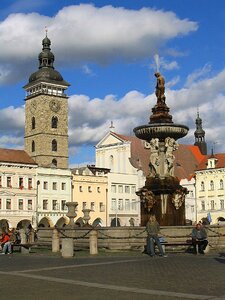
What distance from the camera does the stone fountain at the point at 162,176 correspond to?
2227 centimetres

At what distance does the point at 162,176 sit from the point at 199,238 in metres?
4.01

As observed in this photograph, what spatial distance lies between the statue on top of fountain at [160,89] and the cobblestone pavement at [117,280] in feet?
31.3

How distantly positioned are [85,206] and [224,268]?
63.5 m

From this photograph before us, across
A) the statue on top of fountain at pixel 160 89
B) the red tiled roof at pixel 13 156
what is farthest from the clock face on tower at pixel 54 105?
the statue on top of fountain at pixel 160 89

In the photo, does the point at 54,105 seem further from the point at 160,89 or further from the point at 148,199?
the point at 148,199

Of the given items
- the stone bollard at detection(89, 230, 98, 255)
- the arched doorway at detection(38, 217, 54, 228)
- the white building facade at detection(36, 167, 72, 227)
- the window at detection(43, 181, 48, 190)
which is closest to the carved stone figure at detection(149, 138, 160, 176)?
the stone bollard at detection(89, 230, 98, 255)

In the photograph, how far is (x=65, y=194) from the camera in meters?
74.9

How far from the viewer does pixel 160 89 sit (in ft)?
81.0

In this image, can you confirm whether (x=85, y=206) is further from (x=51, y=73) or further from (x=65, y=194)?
(x=51, y=73)

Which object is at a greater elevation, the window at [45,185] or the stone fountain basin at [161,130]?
the window at [45,185]

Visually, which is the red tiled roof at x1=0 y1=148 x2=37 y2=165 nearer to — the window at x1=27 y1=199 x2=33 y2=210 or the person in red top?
the window at x1=27 y1=199 x2=33 y2=210

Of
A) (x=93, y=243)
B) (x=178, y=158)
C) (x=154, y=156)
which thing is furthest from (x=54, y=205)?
(x=93, y=243)

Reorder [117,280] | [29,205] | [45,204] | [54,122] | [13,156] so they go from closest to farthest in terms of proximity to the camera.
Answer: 1. [117,280]
2. [29,205]
3. [13,156]
4. [45,204]
5. [54,122]

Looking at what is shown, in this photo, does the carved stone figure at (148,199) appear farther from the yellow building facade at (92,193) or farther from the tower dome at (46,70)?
the tower dome at (46,70)
